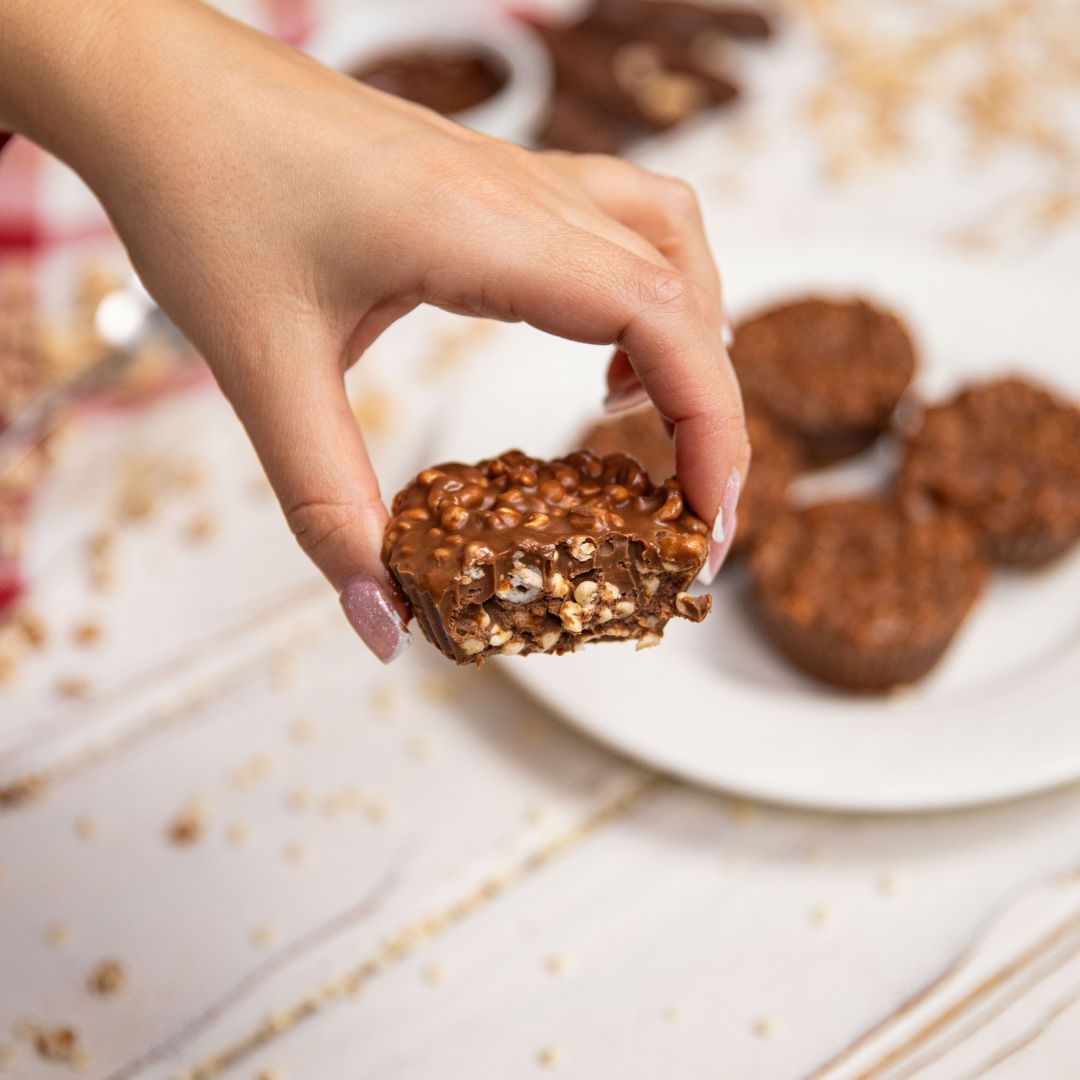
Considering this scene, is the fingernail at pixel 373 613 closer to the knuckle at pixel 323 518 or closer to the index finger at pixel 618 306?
the knuckle at pixel 323 518

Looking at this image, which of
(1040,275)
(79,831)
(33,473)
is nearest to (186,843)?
(79,831)

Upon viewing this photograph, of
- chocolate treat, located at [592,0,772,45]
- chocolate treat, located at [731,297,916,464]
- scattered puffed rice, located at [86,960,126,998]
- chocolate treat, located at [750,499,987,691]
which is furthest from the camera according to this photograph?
chocolate treat, located at [592,0,772,45]

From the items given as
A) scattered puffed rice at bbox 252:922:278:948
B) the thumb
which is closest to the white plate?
scattered puffed rice at bbox 252:922:278:948

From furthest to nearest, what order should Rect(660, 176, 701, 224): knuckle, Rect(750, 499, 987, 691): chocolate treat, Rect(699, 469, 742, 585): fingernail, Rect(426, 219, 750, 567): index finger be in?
1. Rect(750, 499, 987, 691): chocolate treat
2. Rect(660, 176, 701, 224): knuckle
3. Rect(699, 469, 742, 585): fingernail
4. Rect(426, 219, 750, 567): index finger

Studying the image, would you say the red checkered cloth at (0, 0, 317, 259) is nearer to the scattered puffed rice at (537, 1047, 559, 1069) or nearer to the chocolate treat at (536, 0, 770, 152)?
the chocolate treat at (536, 0, 770, 152)

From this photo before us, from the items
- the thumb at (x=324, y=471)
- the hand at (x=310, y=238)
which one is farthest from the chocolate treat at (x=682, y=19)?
the thumb at (x=324, y=471)

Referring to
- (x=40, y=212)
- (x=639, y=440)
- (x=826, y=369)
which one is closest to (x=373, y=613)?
(x=639, y=440)
